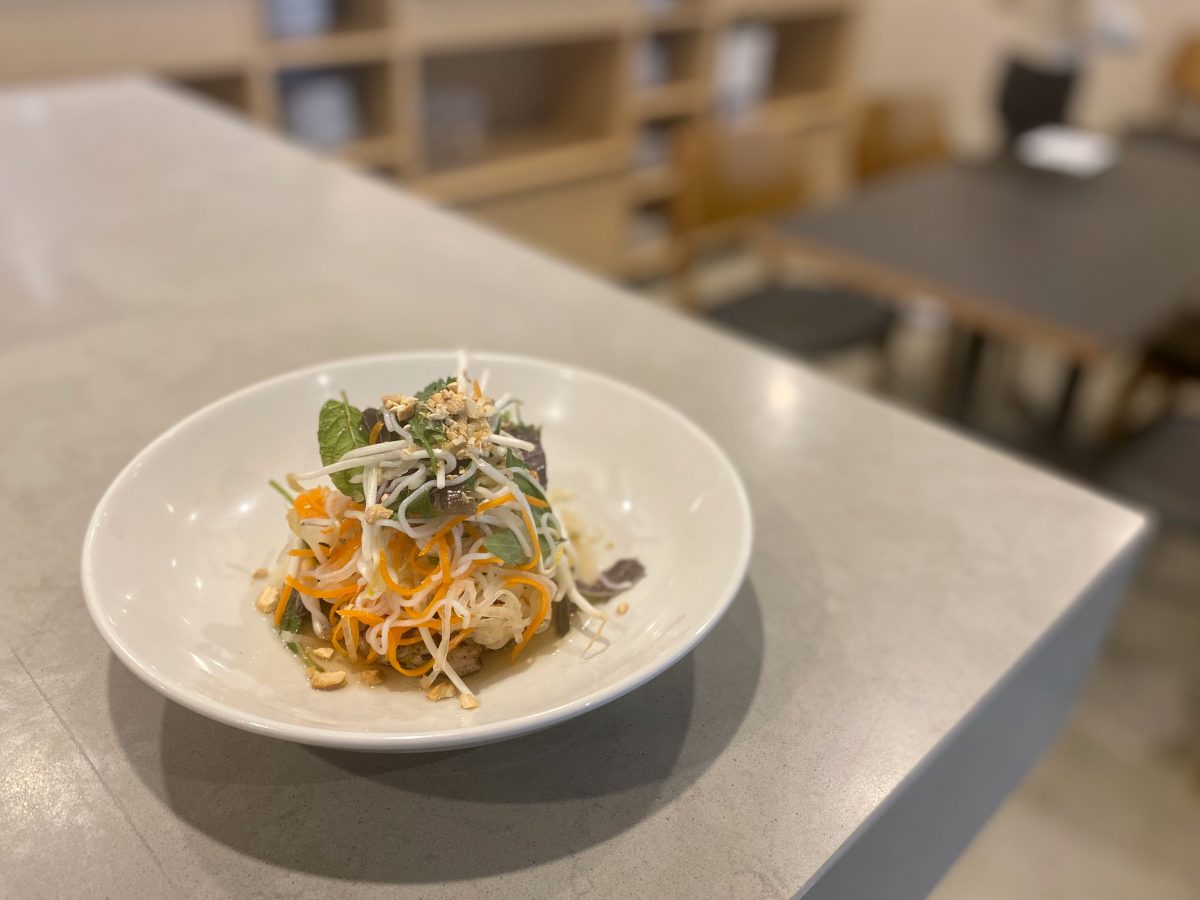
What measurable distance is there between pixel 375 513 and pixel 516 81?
297cm

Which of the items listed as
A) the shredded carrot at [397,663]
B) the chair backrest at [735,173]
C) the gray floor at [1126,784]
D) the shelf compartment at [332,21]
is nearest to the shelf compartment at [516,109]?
the shelf compartment at [332,21]

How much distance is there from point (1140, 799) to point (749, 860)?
4.91 feet

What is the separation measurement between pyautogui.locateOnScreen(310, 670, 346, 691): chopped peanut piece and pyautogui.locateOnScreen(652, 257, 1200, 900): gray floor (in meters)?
1.01

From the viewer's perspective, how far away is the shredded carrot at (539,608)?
1.92 ft

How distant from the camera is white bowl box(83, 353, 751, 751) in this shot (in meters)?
0.50

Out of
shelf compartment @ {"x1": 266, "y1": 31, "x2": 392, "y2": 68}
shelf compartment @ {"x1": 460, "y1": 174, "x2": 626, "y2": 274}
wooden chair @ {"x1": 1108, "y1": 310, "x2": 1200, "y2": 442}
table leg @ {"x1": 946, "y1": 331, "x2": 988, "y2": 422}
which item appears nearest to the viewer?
table leg @ {"x1": 946, "y1": 331, "x2": 988, "y2": 422}

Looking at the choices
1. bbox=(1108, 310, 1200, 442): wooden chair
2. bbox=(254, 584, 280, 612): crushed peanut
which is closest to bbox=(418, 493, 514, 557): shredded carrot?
bbox=(254, 584, 280, 612): crushed peanut

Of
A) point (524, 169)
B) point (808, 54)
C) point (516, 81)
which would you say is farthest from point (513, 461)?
point (808, 54)

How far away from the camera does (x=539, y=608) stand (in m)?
0.59

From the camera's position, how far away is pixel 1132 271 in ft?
5.57

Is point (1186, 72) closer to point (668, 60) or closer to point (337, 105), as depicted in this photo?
point (668, 60)

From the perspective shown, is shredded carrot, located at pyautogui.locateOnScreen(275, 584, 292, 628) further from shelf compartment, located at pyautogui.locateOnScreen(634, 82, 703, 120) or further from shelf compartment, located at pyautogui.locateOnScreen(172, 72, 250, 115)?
shelf compartment, located at pyautogui.locateOnScreen(634, 82, 703, 120)

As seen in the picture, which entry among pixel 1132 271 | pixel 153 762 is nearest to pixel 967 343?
pixel 1132 271

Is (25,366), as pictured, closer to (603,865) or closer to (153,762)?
(153,762)
